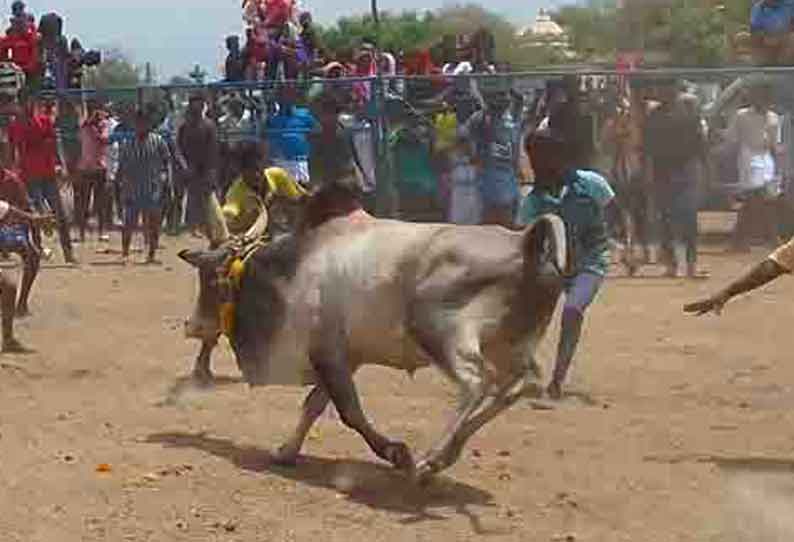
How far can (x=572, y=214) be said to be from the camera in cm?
1073

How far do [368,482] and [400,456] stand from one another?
31cm

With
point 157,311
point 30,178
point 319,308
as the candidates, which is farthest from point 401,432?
point 30,178

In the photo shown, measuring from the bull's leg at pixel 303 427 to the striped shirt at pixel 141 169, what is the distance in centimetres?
1162

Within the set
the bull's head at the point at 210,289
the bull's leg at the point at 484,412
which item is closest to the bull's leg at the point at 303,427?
the bull's head at the point at 210,289

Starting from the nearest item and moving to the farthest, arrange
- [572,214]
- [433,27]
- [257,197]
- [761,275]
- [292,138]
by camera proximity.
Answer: [761,275] → [257,197] → [572,214] → [292,138] → [433,27]

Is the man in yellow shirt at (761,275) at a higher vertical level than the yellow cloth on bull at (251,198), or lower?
lower

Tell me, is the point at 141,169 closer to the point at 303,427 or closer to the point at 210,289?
the point at 210,289

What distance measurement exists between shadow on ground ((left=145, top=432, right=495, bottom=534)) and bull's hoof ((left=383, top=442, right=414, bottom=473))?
0.30 ft

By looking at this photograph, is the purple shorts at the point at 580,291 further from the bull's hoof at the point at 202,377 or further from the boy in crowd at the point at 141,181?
the boy in crowd at the point at 141,181

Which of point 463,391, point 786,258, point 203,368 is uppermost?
point 786,258

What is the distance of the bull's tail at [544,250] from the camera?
8258mm

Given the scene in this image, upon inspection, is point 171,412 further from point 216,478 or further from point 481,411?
point 481,411

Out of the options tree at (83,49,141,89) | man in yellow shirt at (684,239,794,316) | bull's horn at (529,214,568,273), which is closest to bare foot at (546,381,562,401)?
man in yellow shirt at (684,239,794,316)

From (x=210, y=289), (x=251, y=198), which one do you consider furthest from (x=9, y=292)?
(x=210, y=289)
